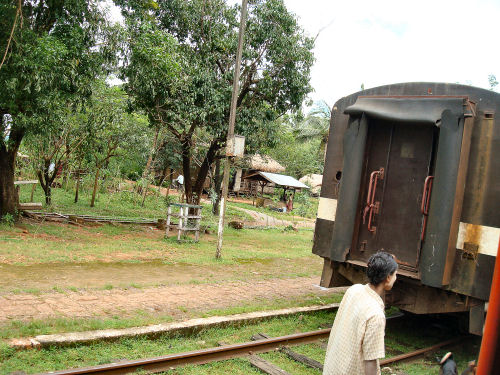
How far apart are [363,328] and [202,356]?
8.78 feet

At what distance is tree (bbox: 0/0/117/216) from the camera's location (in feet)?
30.8

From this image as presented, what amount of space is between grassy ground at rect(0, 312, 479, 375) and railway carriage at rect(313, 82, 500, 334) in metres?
0.82

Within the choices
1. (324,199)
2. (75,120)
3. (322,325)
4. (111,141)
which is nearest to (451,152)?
(324,199)

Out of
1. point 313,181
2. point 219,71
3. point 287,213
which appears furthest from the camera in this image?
point 313,181

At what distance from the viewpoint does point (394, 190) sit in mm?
6059

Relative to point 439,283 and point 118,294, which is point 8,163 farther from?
point 439,283

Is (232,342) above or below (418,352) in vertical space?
below

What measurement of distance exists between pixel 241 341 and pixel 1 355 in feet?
9.08

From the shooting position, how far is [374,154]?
20.6ft

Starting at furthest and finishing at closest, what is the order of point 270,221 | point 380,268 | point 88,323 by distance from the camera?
point 270,221, point 88,323, point 380,268

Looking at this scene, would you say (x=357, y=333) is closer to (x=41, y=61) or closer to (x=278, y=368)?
(x=278, y=368)

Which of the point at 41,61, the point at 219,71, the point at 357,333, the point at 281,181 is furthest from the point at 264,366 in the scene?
the point at 281,181

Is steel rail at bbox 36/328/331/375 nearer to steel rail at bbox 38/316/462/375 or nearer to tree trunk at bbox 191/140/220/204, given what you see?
steel rail at bbox 38/316/462/375

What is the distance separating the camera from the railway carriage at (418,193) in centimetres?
519
